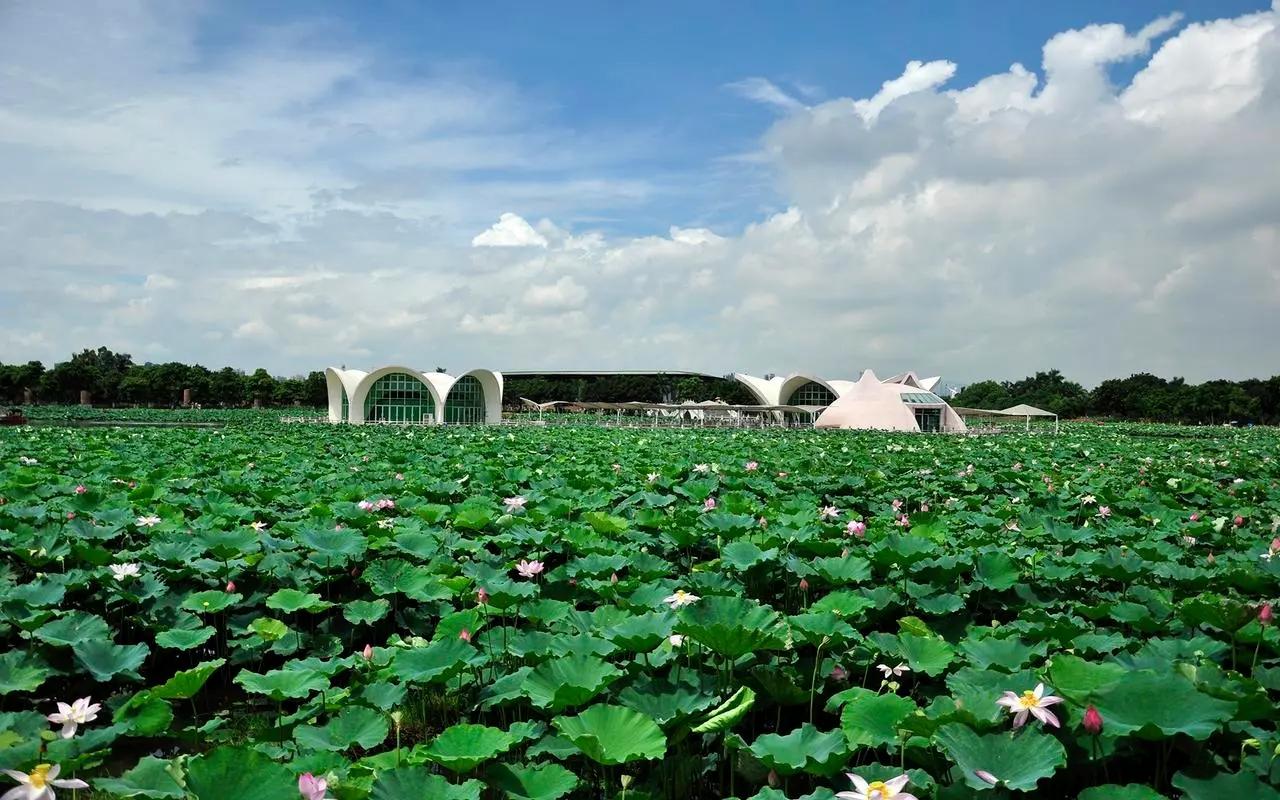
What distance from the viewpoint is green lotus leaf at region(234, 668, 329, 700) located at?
2.89 m

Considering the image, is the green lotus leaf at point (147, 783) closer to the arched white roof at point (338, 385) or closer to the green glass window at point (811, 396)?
the arched white roof at point (338, 385)

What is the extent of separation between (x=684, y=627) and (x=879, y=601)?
1.27m

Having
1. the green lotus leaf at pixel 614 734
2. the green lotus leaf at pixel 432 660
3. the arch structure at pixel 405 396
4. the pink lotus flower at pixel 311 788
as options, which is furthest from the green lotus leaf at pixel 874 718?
the arch structure at pixel 405 396

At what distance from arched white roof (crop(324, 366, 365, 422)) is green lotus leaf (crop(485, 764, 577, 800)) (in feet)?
135

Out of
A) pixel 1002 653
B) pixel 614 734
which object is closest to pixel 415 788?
pixel 614 734

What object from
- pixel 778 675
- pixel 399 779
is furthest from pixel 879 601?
pixel 399 779

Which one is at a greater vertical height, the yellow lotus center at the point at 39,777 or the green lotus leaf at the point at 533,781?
the yellow lotus center at the point at 39,777

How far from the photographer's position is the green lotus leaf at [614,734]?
2.26 metres

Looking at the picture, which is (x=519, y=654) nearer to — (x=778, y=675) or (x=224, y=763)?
(x=778, y=675)

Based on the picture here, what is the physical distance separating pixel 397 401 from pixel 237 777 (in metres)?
41.4

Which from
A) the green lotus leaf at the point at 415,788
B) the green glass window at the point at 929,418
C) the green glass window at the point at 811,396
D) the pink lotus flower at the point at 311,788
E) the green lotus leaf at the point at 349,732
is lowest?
the green lotus leaf at the point at 349,732

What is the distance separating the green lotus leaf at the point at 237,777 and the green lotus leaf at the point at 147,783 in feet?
0.53

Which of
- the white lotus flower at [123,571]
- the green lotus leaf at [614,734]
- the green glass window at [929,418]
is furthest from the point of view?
the green glass window at [929,418]

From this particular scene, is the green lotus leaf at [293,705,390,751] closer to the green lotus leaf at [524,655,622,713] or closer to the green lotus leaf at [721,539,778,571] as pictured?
the green lotus leaf at [524,655,622,713]
